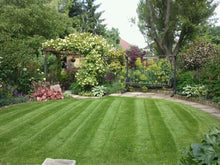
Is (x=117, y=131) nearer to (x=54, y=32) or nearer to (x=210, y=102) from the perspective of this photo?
(x=210, y=102)

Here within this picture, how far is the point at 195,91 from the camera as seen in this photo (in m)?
6.80

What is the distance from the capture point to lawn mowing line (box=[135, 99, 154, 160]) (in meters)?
3.05

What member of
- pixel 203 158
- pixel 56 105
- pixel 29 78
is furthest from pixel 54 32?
pixel 203 158

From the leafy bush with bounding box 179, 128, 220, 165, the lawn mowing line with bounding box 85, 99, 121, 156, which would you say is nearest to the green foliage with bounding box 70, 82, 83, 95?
the lawn mowing line with bounding box 85, 99, 121, 156

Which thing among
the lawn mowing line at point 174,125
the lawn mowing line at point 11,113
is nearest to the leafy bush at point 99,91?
the lawn mowing line at point 11,113

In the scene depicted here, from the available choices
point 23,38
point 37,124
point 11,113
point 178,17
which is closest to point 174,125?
point 37,124

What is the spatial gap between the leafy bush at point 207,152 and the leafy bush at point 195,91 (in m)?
5.61

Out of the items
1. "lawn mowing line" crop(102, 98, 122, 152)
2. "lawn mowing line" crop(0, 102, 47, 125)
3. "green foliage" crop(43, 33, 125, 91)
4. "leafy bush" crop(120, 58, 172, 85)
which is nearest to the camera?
"lawn mowing line" crop(102, 98, 122, 152)

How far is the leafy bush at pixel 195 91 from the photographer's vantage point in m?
6.70

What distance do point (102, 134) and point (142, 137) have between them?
0.74 metres

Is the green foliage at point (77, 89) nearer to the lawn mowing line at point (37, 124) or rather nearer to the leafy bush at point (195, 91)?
the lawn mowing line at point (37, 124)

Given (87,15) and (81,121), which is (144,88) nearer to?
(81,121)

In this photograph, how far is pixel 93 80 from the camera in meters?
8.59

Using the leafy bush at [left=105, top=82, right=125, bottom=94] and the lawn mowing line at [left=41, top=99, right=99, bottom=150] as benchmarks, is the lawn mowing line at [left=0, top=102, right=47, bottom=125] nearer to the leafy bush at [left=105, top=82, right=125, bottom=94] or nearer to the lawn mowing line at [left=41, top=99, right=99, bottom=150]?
the lawn mowing line at [left=41, top=99, right=99, bottom=150]
